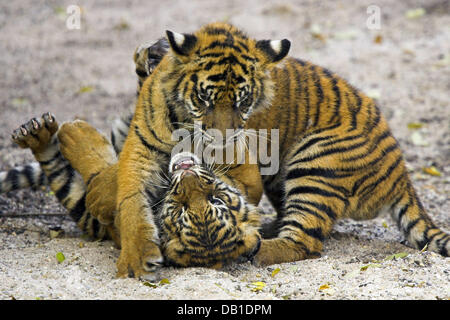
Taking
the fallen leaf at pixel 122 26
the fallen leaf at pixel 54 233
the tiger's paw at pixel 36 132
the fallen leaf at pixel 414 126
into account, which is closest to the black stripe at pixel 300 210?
the fallen leaf at pixel 54 233

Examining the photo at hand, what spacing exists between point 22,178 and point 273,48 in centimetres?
214

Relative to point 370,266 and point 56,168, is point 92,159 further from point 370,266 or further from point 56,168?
point 370,266

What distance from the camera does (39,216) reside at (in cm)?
479

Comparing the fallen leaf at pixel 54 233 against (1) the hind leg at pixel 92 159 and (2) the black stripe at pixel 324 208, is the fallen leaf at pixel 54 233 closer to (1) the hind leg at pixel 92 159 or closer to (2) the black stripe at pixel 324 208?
(1) the hind leg at pixel 92 159

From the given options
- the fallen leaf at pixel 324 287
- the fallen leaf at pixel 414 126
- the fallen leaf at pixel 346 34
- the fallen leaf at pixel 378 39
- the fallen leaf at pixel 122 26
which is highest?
the fallen leaf at pixel 122 26

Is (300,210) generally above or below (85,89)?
below

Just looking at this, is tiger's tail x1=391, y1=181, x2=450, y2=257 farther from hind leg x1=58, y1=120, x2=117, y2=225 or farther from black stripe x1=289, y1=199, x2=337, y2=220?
hind leg x1=58, y1=120, x2=117, y2=225

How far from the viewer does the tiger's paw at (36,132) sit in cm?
430

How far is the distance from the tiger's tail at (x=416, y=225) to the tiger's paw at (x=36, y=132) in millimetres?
2480

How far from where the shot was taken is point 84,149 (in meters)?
4.52

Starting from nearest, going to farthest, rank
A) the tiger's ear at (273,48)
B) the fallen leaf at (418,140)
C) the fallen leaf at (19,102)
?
the tiger's ear at (273,48), the fallen leaf at (418,140), the fallen leaf at (19,102)

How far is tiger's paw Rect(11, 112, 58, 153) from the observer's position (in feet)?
14.1

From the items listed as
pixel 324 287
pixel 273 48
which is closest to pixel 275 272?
pixel 324 287

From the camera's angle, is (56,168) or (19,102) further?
(19,102)
